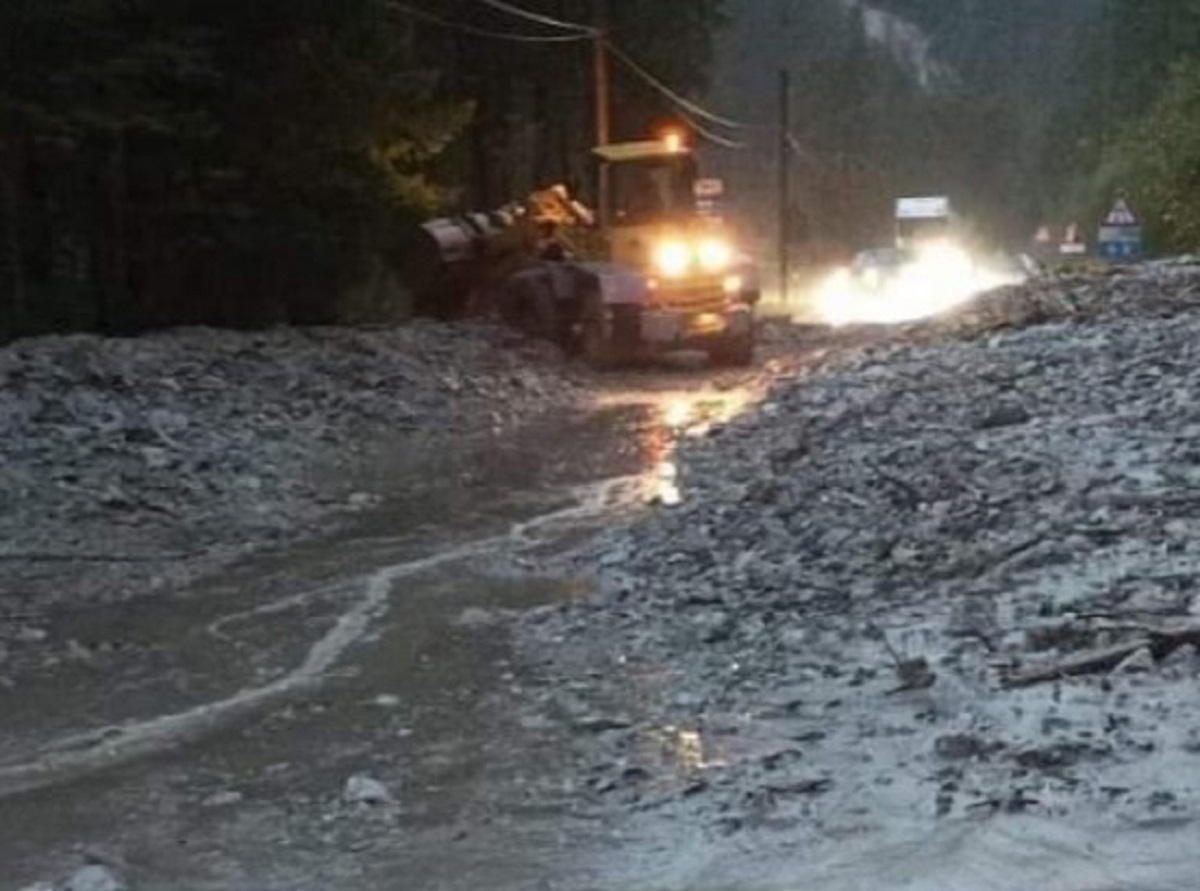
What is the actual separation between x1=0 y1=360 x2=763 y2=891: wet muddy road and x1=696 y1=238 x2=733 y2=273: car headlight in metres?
15.2

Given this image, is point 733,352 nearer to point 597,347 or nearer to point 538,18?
point 597,347

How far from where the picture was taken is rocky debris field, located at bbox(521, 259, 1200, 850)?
8352 mm

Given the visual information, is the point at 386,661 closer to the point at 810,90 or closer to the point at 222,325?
the point at 222,325

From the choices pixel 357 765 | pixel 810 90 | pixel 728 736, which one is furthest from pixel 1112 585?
pixel 810 90

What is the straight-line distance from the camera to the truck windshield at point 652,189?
3309cm

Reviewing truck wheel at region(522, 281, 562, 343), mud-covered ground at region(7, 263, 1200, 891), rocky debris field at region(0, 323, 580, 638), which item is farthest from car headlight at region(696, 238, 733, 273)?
mud-covered ground at region(7, 263, 1200, 891)

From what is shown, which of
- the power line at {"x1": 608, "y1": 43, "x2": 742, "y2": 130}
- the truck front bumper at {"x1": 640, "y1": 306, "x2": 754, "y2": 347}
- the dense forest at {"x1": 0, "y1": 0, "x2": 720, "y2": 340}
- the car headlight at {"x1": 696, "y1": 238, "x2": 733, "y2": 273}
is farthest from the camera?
the power line at {"x1": 608, "y1": 43, "x2": 742, "y2": 130}

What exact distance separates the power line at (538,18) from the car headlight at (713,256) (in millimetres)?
11185

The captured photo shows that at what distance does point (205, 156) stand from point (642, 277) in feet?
21.8

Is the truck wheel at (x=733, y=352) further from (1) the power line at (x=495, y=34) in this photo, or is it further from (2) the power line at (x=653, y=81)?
(2) the power line at (x=653, y=81)

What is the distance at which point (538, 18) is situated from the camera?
43812mm

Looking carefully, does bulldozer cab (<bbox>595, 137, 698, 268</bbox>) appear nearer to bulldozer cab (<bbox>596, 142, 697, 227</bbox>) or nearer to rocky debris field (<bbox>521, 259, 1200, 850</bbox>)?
bulldozer cab (<bbox>596, 142, 697, 227</bbox>)

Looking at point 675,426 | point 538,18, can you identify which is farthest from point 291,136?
point 538,18

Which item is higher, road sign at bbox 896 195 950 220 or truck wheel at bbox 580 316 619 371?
road sign at bbox 896 195 950 220
